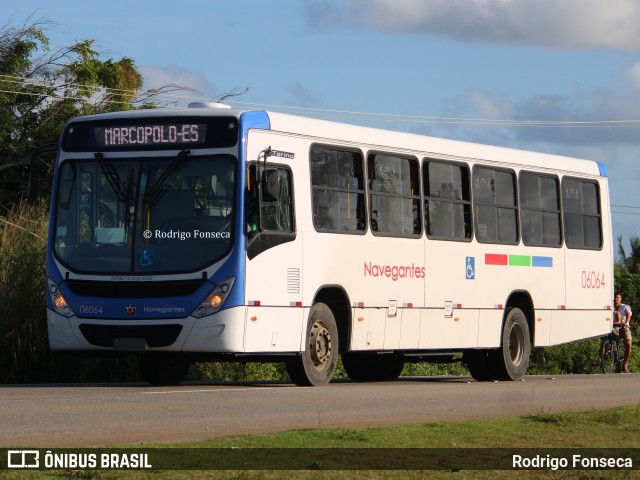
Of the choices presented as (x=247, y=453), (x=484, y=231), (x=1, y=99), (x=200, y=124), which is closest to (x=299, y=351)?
(x=200, y=124)

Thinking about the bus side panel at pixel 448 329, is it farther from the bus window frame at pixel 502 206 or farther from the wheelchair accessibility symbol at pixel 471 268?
the bus window frame at pixel 502 206

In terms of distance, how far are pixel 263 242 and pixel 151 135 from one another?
74.5 inches

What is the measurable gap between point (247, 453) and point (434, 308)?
1096 cm

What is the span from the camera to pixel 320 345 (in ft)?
60.7

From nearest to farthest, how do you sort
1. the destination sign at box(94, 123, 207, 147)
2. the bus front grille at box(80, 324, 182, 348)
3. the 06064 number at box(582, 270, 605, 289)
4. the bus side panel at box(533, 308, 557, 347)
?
the bus front grille at box(80, 324, 182, 348), the destination sign at box(94, 123, 207, 147), the bus side panel at box(533, 308, 557, 347), the 06064 number at box(582, 270, 605, 289)

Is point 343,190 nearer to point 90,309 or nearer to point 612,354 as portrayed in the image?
point 90,309

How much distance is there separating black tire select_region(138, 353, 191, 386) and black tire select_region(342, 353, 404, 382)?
4.47 m

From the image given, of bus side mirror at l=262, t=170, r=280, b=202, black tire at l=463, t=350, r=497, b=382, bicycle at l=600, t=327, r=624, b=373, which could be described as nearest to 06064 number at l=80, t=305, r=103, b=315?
bus side mirror at l=262, t=170, r=280, b=202

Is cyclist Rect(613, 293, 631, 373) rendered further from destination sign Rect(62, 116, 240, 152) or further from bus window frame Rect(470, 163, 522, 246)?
destination sign Rect(62, 116, 240, 152)

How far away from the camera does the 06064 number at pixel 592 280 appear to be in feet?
81.3

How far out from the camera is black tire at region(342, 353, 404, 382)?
76.4 ft

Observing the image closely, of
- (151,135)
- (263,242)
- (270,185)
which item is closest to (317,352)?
(263,242)

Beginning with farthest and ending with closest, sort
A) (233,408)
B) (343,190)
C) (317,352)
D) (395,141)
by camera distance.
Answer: (395,141), (343,190), (317,352), (233,408)

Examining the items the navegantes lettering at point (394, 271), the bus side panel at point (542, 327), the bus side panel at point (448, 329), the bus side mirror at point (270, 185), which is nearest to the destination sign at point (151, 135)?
the bus side mirror at point (270, 185)
